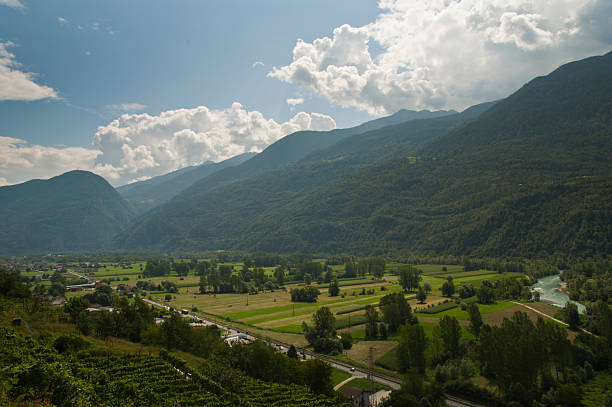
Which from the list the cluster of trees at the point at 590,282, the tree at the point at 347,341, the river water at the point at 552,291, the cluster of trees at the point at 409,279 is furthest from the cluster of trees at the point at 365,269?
the tree at the point at 347,341

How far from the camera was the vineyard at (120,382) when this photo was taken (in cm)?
3038

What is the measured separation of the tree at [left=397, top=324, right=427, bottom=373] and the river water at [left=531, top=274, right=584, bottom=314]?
197ft

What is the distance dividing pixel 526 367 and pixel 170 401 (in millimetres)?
45484

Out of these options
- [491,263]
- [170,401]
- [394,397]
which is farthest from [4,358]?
[491,263]

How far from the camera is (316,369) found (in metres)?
48.2

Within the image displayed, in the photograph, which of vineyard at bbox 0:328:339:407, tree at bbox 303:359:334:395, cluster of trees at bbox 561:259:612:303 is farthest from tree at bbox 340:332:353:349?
cluster of trees at bbox 561:259:612:303

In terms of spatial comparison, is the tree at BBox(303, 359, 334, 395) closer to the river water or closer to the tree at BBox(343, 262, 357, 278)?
the river water

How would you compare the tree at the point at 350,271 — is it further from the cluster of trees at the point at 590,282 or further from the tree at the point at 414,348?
the tree at the point at 414,348

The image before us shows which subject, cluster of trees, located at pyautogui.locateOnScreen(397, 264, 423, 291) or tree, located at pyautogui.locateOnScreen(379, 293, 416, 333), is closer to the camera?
tree, located at pyautogui.locateOnScreen(379, 293, 416, 333)

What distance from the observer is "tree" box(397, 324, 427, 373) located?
58.9m

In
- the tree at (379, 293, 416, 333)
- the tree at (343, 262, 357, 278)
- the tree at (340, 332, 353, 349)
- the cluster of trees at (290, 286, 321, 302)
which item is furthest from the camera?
the tree at (343, 262, 357, 278)

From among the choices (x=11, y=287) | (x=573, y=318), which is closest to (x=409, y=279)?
(x=573, y=318)

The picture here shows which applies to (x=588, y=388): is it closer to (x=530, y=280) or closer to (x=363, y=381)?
(x=363, y=381)

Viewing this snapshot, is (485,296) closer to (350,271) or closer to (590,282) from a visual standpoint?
(590,282)
